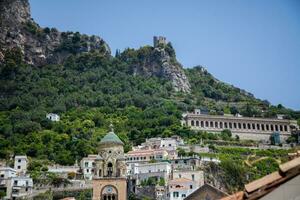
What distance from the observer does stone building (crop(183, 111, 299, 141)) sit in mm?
82188

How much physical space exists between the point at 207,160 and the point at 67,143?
61.8 feet

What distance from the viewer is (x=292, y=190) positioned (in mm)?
4336

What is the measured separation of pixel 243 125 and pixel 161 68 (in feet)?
100

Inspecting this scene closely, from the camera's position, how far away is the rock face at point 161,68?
108938 mm

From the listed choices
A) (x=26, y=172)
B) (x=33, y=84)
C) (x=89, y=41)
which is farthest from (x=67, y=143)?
(x=89, y=41)

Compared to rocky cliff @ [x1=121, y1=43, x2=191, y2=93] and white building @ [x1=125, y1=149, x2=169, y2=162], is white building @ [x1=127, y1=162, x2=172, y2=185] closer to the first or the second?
white building @ [x1=125, y1=149, x2=169, y2=162]

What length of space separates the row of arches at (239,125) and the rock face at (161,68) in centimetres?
2531

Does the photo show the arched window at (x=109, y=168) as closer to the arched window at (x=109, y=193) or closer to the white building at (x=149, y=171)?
the arched window at (x=109, y=193)

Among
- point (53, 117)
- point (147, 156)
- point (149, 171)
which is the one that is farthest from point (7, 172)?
point (53, 117)

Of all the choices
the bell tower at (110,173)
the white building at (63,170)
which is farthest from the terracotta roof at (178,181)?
the bell tower at (110,173)

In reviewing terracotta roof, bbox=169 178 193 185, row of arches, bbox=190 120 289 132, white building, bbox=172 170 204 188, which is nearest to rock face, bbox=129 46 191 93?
row of arches, bbox=190 120 289 132

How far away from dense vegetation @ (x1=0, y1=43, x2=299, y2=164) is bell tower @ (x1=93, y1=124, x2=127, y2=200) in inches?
1362

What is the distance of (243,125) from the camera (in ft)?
278

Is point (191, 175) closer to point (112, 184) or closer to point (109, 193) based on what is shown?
point (112, 184)
